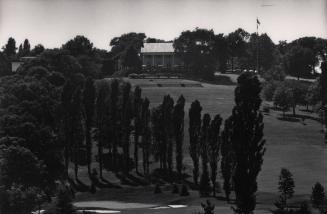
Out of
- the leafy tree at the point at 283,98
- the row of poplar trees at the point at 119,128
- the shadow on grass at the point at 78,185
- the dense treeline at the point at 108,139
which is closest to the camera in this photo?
the dense treeline at the point at 108,139

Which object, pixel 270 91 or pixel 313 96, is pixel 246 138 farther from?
pixel 270 91

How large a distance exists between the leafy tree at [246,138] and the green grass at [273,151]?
30788 mm

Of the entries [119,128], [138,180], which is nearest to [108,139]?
[119,128]

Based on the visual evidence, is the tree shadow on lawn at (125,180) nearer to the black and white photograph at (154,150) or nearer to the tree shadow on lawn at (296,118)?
the black and white photograph at (154,150)

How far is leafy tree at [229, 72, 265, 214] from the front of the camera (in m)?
50.2

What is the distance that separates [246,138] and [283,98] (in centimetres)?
10825

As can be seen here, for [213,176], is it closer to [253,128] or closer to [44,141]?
[44,141]

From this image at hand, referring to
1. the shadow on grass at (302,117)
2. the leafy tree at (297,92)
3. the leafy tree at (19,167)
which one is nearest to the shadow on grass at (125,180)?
the leafy tree at (19,167)

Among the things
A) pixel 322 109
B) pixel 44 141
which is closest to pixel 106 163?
pixel 44 141

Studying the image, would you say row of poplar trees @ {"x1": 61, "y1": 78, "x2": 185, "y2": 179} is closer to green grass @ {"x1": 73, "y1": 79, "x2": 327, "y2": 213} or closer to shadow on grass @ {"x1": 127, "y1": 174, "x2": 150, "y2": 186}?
shadow on grass @ {"x1": 127, "y1": 174, "x2": 150, "y2": 186}

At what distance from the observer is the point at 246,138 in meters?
50.8

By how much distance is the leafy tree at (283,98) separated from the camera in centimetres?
15600

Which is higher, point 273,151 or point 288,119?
point 288,119

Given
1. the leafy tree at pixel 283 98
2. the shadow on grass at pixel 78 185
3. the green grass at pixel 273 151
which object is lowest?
the shadow on grass at pixel 78 185
